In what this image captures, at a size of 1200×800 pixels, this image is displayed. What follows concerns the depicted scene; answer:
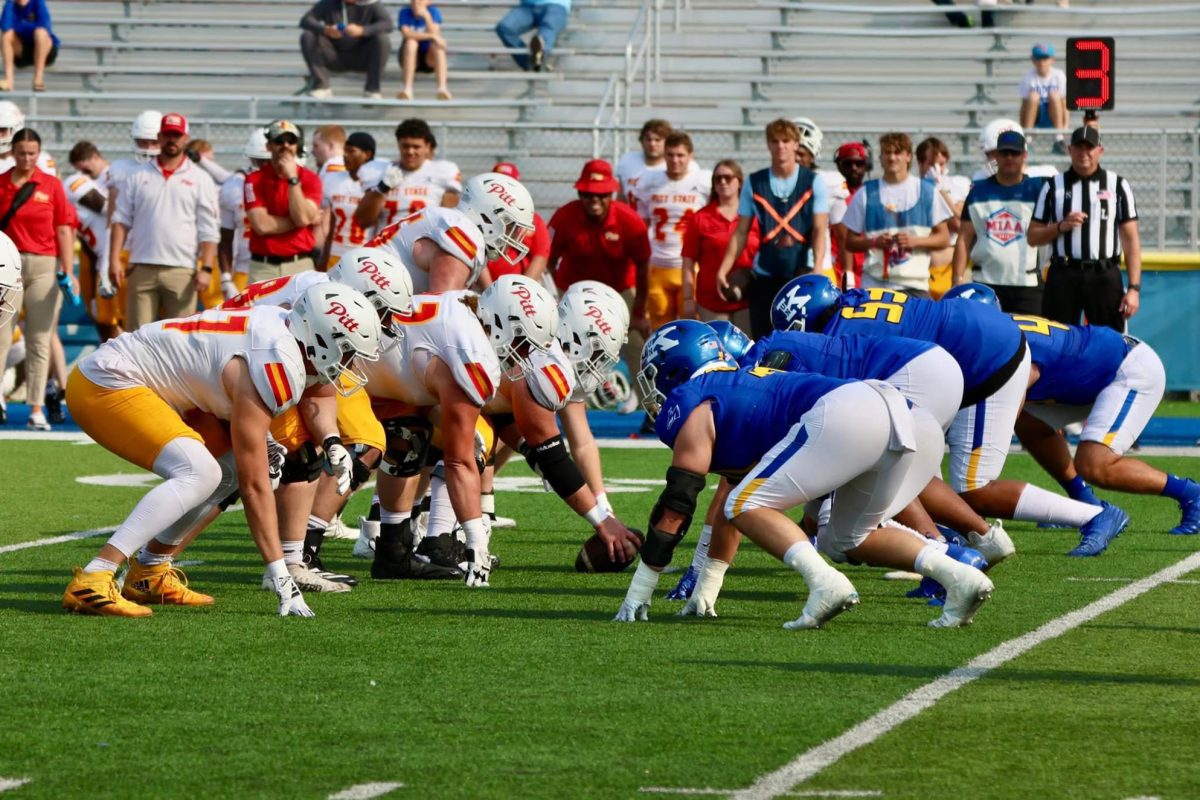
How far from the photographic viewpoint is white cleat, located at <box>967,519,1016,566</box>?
24.5ft

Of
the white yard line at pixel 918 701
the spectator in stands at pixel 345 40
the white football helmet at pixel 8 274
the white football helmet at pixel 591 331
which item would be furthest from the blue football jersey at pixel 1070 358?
the spectator in stands at pixel 345 40

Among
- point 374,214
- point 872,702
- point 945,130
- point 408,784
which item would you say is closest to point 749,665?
point 872,702

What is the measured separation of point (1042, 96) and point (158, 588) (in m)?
12.7

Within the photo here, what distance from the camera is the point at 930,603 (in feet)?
23.7

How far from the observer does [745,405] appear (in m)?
6.44

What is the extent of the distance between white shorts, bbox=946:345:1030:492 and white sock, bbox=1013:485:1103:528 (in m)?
0.16

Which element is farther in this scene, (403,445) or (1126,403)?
(1126,403)

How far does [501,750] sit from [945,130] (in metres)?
13.2

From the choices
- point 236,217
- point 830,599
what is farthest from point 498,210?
point 236,217

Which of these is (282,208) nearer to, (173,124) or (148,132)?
(173,124)

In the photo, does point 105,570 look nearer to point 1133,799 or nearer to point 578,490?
point 578,490

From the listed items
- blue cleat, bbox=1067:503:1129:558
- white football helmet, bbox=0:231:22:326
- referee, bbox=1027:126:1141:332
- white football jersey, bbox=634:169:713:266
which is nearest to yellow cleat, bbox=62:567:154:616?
white football helmet, bbox=0:231:22:326

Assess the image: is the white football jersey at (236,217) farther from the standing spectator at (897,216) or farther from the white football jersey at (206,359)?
the white football jersey at (206,359)

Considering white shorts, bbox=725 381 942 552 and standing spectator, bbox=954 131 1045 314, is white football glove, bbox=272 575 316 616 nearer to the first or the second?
white shorts, bbox=725 381 942 552
